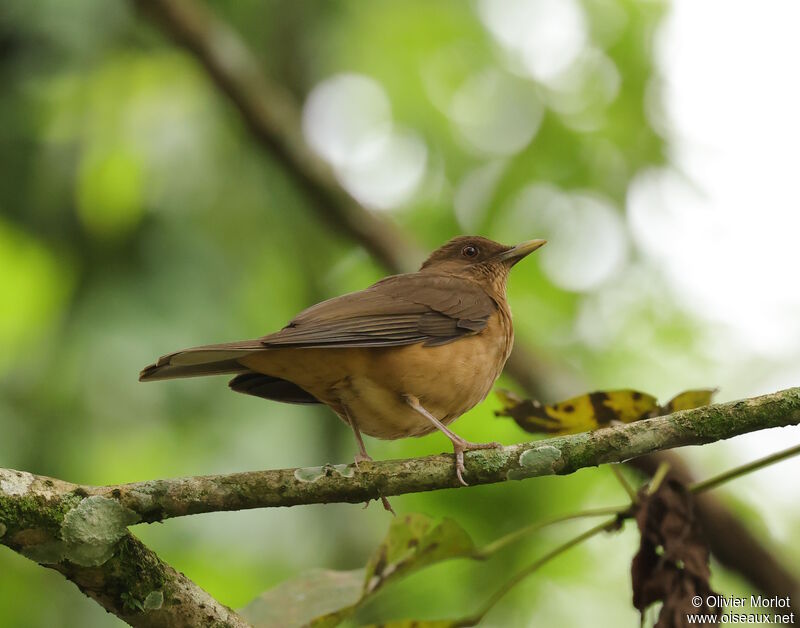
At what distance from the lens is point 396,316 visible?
430 cm

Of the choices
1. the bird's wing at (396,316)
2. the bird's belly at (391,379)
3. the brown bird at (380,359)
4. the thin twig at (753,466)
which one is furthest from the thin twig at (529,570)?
the bird's wing at (396,316)

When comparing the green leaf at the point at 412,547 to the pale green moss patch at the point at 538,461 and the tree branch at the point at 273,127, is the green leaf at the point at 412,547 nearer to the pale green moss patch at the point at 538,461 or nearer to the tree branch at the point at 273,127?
the pale green moss patch at the point at 538,461

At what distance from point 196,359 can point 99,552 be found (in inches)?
46.9

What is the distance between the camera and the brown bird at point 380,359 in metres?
3.88

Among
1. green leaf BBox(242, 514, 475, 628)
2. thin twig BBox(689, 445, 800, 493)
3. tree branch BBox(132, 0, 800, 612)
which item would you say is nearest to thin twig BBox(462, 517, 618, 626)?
green leaf BBox(242, 514, 475, 628)

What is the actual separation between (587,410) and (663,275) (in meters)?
6.07

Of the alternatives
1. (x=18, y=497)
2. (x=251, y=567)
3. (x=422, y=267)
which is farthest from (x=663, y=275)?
(x=18, y=497)

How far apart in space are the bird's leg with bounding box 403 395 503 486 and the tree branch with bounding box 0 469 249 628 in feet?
2.75

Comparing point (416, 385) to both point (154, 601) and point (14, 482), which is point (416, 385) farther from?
point (14, 482)

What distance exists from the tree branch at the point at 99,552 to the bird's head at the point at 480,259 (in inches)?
112

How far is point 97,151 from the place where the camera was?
6953 millimetres

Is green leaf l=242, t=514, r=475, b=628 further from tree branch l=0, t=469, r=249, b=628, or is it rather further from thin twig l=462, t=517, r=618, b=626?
tree branch l=0, t=469, r=249, b=628

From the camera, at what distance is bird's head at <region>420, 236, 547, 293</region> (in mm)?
5238

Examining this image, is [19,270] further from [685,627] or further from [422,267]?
[685,627]
